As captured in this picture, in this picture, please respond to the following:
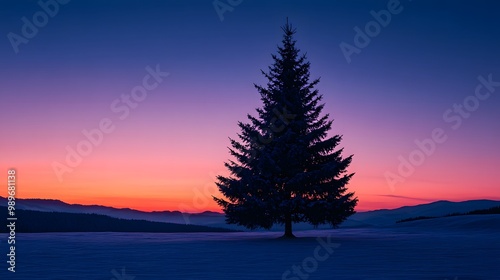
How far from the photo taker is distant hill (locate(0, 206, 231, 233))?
96.4 ft

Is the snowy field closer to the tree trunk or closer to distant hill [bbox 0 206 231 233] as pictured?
the tree trunk

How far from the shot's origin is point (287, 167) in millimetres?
25969

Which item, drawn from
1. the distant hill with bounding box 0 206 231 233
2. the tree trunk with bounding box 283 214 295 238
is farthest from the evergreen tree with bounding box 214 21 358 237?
the distant hill with bounding box 0 206 231 233

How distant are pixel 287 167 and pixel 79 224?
13.5m

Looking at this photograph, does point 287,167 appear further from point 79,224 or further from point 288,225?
point 79,224

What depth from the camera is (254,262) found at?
1331 centimetres

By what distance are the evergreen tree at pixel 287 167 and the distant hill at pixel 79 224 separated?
25.9ft

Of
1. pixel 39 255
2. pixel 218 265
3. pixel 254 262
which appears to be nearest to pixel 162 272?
pixel 218 265

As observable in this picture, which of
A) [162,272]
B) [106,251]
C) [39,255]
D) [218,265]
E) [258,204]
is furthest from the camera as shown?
[258,204]

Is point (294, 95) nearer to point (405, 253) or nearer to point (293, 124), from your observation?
point (293, 124)

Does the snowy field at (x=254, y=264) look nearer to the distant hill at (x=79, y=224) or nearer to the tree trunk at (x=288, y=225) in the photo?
the tree trunk at (x=288, y=225)

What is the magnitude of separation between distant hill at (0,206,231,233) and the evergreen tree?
788cm

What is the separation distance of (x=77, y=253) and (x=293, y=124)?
13309mm

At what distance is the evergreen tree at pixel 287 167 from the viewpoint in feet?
83.5
